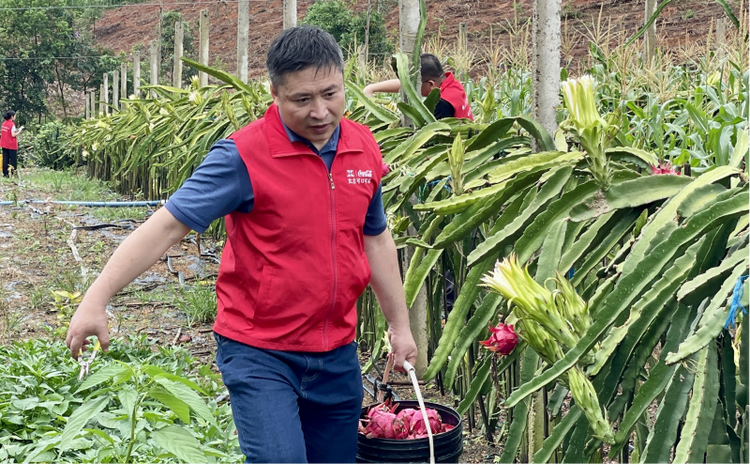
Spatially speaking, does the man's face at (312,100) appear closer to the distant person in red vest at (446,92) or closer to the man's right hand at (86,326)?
the man's right hand at (86,326)

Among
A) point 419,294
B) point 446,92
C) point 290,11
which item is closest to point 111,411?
point 419,294

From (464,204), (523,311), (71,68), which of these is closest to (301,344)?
(464,204)

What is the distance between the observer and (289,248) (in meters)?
1.72

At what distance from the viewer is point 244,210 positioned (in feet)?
5.67

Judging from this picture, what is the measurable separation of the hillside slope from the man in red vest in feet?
38.8

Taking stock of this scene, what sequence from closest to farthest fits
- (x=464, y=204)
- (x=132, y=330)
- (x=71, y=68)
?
(x=464, y=204), (x=132, y=330), (x=71, y=68)

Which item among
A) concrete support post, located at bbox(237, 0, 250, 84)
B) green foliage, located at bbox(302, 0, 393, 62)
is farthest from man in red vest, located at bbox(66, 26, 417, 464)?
green foliage, located at bbox(302, 0, 393, 62)

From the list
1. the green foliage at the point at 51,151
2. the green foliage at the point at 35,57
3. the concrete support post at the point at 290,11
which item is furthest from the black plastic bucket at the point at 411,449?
the green foliage at the point at 35,57

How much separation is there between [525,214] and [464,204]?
18 centimetres

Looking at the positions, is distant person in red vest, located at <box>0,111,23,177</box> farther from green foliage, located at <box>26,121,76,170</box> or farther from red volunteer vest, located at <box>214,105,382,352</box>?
red volunteer vest, located at <box>214,105,382,352</box>

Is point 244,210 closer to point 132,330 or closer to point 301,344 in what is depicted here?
point 301,344

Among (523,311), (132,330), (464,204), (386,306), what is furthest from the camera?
(132,330)

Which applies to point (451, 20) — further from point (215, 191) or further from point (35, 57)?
point (215, 191)

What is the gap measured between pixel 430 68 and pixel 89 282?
231cm
